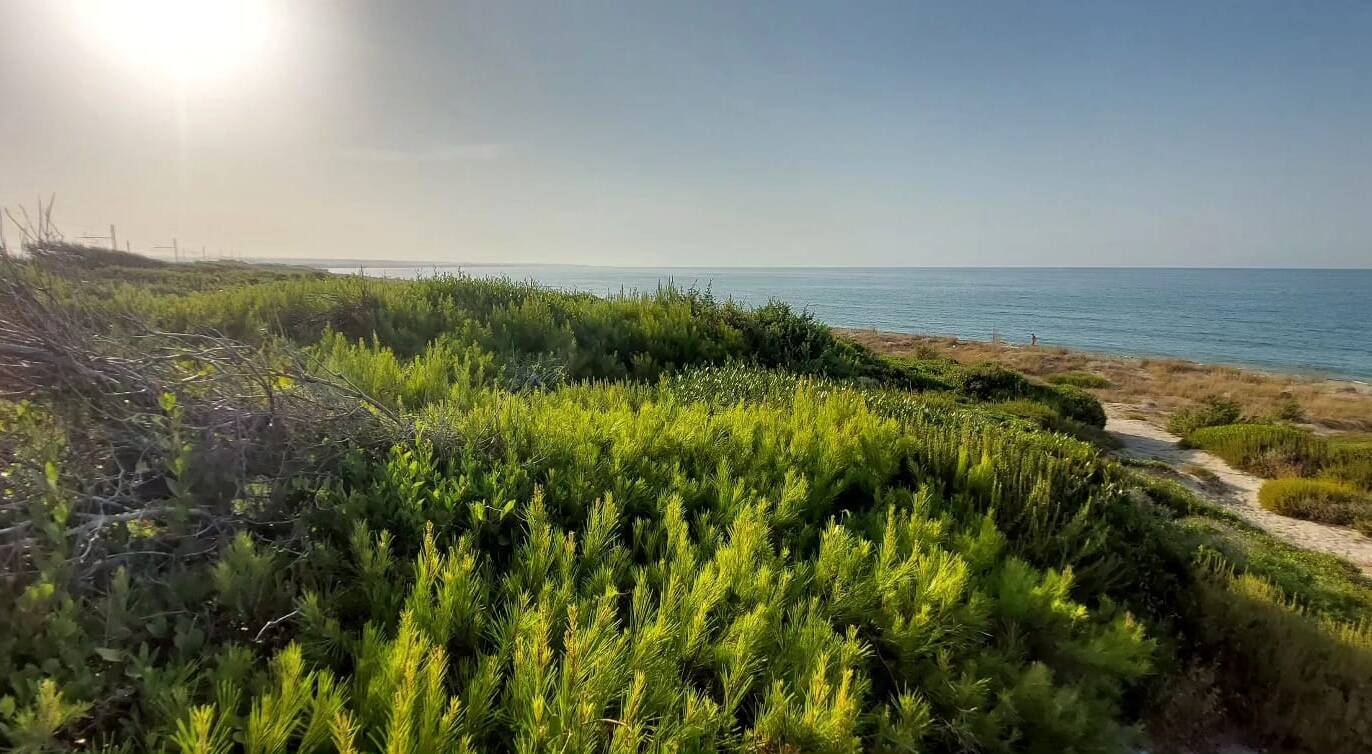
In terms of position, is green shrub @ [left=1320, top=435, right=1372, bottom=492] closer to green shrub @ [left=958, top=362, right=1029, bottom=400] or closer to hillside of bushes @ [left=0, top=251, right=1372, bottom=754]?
green shrub @ [left=958, top=362, right=1029, bottom=400]

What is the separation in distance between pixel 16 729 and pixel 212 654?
1.72 feet

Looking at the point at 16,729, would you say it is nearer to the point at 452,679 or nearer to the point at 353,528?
the point at 452,679

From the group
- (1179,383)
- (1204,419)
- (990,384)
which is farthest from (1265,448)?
(1179,383)

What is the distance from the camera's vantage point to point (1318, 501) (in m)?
10.8

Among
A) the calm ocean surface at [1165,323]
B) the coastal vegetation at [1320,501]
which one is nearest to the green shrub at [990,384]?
the coastal vegetation at [1320,501]

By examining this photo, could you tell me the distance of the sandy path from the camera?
9297 mm

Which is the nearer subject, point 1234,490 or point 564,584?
point 564,584

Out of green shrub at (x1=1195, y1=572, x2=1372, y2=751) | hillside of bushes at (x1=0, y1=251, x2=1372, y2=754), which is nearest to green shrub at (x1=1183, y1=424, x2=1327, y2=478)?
hillside of bushes at (x1=0, y1=251, x2=1372, y2=754)

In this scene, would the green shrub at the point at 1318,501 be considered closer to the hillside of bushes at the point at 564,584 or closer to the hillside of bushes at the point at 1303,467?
the hillside of bushes at the point at 1303,467

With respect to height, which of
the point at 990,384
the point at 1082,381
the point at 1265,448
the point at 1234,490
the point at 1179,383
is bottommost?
the point at 1179,383

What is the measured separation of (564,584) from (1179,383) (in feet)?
119

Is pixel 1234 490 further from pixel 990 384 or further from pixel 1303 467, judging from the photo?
pixel 990 384

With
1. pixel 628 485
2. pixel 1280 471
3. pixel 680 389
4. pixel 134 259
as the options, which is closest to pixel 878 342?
pixel 1280 471

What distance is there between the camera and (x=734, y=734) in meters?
2.00
